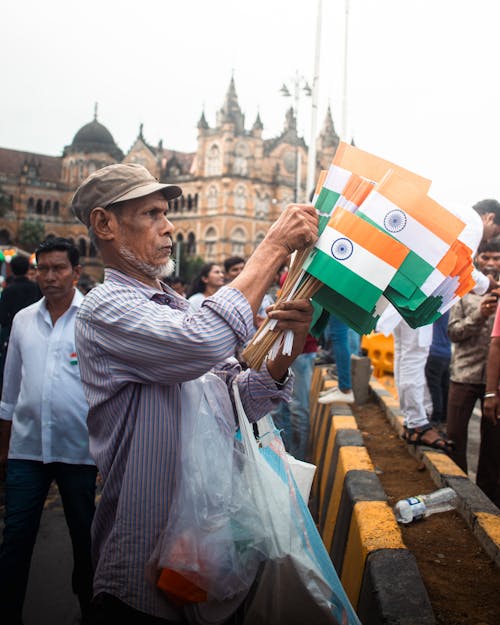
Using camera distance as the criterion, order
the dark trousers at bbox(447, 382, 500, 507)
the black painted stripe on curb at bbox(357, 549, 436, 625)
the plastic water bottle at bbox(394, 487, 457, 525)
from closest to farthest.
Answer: the black painted stripe on curb at bbox(357, 549, 436, 625), the plastic water bottle at bbox(394, 487, 457, 525), the dark trousers at bbox(447, 382, 500, 507)

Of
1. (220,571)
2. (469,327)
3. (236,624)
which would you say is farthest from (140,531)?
(469,327)

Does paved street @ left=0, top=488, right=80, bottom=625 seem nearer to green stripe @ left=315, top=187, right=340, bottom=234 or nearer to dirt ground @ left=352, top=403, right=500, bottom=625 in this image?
dirt ground @ left=352, top=403, right=500, bottom=625

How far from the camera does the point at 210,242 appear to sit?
62312mm

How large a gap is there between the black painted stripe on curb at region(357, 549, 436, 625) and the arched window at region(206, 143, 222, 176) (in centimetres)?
6147

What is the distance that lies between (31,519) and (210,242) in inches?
2347

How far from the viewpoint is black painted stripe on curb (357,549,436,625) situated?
2352mm

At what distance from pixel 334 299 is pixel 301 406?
449 centimetres

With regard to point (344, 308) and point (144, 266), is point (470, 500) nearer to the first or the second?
point (344, 308)

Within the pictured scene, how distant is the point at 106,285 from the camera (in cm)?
206

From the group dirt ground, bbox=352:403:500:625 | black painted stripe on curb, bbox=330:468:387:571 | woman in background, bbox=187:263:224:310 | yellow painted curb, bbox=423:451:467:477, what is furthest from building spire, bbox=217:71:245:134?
black painted stripe on curb, bbox=330:468:387:571

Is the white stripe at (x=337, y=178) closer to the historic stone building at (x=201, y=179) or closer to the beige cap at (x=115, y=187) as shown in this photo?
the beige cap at (x=115, y=187)

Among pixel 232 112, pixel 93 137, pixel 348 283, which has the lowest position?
pixel 348 283

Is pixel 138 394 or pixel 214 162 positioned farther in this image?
pixel 214 162

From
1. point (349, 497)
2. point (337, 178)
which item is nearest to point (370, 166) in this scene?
point (337, 178)
